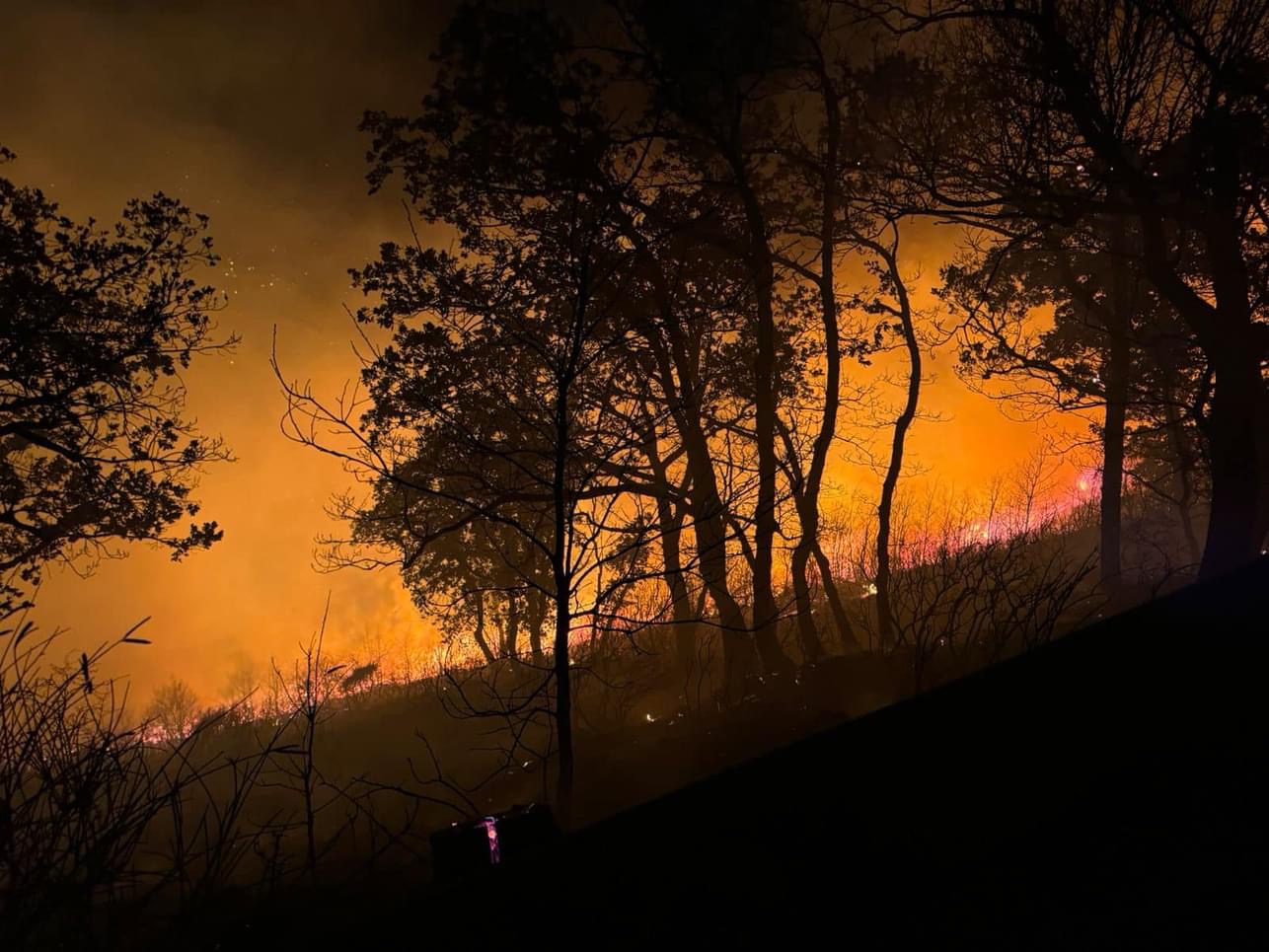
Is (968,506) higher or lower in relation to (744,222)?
lower

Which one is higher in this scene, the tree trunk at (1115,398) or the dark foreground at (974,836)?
the tree trunk at (1115,398)

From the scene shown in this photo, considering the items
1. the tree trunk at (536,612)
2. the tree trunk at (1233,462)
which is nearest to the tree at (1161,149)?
the tree trunk at (1233,462)

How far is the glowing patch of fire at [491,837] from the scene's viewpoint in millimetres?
2854

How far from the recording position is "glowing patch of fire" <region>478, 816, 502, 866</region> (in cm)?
285

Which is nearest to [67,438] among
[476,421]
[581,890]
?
[476,421]

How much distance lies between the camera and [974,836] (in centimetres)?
114

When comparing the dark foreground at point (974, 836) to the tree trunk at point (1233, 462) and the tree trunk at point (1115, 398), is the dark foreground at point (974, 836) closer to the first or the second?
the tree trunk at point (1233, 462)

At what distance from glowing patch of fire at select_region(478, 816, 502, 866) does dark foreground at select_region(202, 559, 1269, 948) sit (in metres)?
1.67

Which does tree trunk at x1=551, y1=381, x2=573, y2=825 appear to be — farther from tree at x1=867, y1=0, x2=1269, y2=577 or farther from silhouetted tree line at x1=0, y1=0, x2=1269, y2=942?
tree at x1=867, y1=0, x2=1269, y2=577

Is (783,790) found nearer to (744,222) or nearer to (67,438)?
(744,222)

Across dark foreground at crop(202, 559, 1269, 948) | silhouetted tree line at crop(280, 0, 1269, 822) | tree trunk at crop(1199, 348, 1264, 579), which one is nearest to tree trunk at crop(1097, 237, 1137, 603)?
silhouetted tree line at crop(280, 0, 1269, 822)

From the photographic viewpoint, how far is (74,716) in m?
4.15

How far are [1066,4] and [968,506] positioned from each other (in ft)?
48.2

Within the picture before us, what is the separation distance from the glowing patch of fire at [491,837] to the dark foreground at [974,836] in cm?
167
